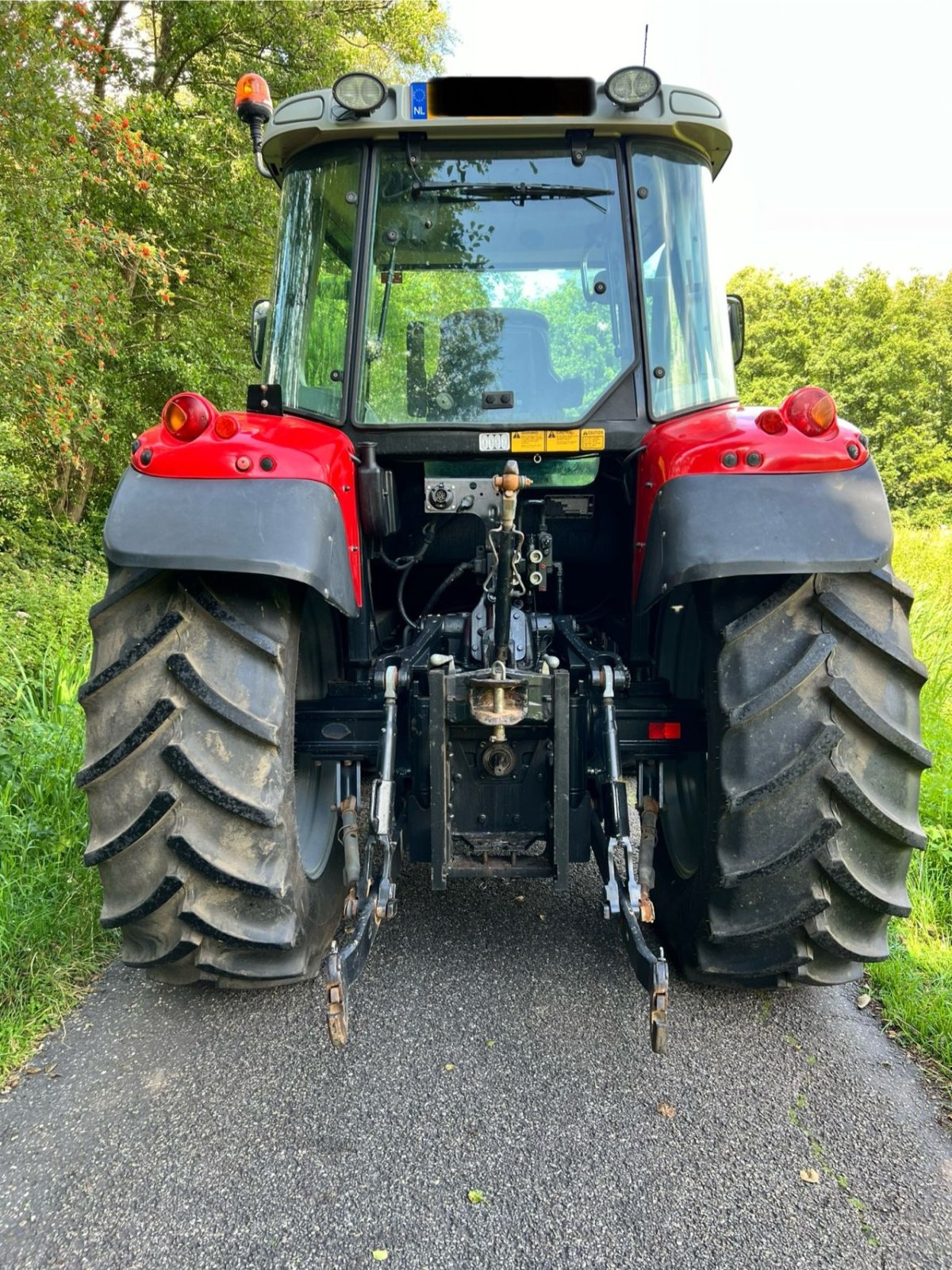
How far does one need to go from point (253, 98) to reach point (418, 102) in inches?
18.6

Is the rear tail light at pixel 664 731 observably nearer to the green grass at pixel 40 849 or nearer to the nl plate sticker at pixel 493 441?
the nl plate sticker at pixel 493 441

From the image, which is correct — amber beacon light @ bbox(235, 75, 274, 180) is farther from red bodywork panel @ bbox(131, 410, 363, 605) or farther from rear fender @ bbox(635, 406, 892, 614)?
rear fender @ bbox(635, 406, 892, 614)

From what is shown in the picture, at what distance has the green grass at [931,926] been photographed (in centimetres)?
232

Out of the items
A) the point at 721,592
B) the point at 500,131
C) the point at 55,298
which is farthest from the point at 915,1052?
the point at 55,298

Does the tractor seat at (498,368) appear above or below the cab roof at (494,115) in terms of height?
below

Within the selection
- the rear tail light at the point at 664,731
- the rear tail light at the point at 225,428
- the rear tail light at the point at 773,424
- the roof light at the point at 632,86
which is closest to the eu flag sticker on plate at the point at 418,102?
the roof light at the point at 632,86

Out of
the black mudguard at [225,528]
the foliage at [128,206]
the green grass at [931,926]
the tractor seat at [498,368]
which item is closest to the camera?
the black mudguard at [225,528]

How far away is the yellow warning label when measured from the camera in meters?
2.49

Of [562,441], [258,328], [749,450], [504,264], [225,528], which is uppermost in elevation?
[258,328]

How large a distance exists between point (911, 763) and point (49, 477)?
25.9 ft

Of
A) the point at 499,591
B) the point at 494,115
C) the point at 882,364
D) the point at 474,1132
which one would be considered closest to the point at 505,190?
the point at 494,115

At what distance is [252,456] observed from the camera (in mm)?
1967

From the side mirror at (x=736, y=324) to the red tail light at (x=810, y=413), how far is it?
3.63ft

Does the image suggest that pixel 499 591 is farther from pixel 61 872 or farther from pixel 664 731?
pixel 61 872
